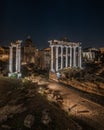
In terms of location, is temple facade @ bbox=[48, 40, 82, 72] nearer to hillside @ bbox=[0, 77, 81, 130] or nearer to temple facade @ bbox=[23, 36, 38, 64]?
temple facade @ bbox=[23, 36, 38, 64]

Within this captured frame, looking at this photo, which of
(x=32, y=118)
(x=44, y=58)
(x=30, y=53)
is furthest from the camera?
(x=30, y=53)

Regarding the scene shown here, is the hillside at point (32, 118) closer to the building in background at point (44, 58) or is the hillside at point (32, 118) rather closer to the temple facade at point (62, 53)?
the temple facade at point (62, 53)

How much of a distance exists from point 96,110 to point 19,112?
11.4 meters

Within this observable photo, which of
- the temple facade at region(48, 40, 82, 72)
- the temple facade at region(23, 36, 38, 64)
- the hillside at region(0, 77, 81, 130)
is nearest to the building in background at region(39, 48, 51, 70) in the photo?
the temple facade at region(23, 36, 38, 64)

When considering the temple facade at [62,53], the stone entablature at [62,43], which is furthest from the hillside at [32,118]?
the stone entablature at [62,43]

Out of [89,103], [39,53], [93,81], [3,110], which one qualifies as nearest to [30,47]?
[39,53]

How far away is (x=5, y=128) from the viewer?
51.1 feet

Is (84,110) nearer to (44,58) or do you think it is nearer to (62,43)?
(62,43)

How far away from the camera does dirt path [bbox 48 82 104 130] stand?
20.2m

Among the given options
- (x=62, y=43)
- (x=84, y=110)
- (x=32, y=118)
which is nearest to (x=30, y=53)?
(x=62, y=43)

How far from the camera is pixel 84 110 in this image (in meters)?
24.2

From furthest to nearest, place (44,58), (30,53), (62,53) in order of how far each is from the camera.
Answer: (30,53), (44,58), (62,53)

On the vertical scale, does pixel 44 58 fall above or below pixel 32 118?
above

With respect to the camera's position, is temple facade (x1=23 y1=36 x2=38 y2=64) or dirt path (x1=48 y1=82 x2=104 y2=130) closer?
dirt path (x1=48 y1=82 x2=104 y2=130)
